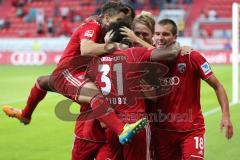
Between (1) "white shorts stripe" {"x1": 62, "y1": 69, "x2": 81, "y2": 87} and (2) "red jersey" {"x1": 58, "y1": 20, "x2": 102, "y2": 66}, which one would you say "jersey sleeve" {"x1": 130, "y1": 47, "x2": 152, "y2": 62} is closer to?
(2) "red jersey" {"x1": 58, "y1": 20, "x2": 102, "y2": 66}

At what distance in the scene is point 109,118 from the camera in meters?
5.66

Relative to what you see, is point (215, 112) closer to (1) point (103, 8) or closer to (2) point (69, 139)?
(2) point (69, 139)

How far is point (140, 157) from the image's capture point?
566 cm

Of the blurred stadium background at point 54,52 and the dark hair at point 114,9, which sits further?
the blurred stadium background at point 54,52

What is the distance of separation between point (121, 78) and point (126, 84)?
82 mm

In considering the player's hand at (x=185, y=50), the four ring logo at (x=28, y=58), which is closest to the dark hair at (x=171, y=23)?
the player's hand at (x=185, y=50)

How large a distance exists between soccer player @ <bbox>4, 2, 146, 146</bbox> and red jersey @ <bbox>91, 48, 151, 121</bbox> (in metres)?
0.09

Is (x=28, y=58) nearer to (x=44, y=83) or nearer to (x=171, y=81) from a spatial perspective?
(x=44, y=83)

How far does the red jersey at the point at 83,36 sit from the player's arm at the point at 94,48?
7cm

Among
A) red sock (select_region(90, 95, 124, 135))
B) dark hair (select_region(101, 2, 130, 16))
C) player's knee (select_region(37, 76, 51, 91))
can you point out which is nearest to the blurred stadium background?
player's knee (select_region(37, 76, 51, 91))

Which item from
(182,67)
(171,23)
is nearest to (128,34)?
(171,23)

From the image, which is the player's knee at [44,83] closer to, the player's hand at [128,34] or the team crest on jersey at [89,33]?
the team crest on jersey at [89,33]

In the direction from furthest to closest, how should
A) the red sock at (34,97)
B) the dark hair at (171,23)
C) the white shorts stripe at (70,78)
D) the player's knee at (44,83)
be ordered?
the red sock at (34,97), the player's knee at (44,83), the white shorts stripe at (70,78), the dark hair at (171,23)

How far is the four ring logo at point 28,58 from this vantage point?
1218 inches
